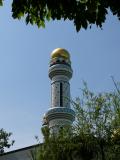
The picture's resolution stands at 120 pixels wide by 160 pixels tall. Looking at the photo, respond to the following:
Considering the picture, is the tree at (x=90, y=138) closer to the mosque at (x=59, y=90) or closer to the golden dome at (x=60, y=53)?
the mosque at (x=59, y=90)

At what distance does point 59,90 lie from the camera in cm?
5694

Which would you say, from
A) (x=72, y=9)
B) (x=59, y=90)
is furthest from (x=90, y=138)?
(x=59, y=90)

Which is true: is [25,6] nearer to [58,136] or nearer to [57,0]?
[57,0]

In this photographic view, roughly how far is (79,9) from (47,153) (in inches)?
689

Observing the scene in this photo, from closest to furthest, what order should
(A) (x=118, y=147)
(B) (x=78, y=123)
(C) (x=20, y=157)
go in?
(A) (x=118, y=147), (B) (x=78, y=123), (C) (x=20, y=157)

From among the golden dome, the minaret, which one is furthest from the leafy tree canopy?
the golden dome

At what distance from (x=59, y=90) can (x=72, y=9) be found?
51.8 meters

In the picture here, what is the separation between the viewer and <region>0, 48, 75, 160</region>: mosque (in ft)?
181

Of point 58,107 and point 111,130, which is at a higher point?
point 58,107

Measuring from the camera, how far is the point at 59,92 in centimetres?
5694

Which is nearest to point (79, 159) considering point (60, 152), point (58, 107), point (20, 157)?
point (60, 152)

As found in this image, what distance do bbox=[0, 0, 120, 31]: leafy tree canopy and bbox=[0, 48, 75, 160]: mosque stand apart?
151 ft

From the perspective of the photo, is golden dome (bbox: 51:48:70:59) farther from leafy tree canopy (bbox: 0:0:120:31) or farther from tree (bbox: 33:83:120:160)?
leafy tree canopy (bbox: 0:0:120:31)

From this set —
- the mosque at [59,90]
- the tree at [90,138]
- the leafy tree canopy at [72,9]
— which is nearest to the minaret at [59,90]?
the mosque at [59,90]
